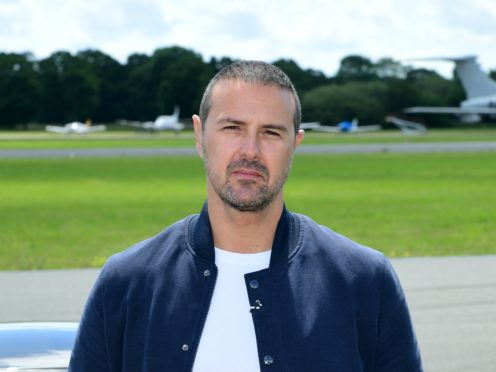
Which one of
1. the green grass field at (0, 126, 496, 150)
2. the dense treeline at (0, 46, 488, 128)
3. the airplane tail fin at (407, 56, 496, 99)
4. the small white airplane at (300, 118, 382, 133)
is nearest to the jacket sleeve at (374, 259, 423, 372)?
the green grass field at (0, 126, 496, 150)

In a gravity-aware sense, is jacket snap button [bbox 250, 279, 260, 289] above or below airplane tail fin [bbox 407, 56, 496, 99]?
below

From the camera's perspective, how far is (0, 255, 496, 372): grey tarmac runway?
22.6ft

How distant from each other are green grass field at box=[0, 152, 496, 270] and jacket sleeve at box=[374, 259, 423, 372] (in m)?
9.60

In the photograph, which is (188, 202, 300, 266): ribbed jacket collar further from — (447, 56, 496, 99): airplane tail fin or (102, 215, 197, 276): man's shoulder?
(447, 56, 496, 99): airplane tail fin

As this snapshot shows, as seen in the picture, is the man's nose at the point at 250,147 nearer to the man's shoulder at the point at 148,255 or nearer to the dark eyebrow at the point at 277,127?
the dark eyebrow at the point at 277,127

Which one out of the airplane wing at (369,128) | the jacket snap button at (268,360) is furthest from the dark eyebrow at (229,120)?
the airplane wing at (369,128)

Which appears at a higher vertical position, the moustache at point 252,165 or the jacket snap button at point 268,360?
the moustache at point 252,165

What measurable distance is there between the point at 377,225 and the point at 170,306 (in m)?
14.3

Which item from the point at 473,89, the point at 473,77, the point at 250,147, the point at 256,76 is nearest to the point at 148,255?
the point at 250,147

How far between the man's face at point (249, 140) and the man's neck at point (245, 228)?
0.02m

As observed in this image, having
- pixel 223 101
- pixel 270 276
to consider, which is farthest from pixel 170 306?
pixel 223 101

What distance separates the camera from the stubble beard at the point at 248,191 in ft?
6.41

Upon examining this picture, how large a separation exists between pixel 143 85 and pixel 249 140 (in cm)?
15182

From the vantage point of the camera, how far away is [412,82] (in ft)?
418
